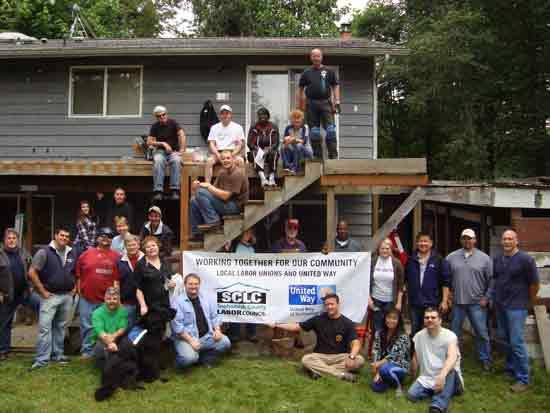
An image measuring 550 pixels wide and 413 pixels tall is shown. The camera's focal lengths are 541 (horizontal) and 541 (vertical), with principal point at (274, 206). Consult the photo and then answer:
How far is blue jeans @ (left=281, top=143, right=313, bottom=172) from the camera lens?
27.0 feet

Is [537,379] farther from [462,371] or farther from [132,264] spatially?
[132,264]

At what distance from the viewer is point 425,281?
6.76m

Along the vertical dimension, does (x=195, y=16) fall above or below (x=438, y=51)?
above

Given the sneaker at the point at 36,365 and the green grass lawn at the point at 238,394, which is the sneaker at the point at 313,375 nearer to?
the green grass lawn at the point at 238,394

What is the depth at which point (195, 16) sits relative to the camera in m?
25.2

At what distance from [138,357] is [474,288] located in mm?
4185

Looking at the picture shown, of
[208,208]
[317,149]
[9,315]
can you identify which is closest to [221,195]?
[208,208]

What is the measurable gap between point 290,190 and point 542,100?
42.4 ft

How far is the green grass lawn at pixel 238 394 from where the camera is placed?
5.82m

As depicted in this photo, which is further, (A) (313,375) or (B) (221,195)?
(B) (221,195)

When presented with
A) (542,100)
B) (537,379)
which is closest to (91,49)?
(537,379)

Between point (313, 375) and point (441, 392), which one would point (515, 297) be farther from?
point (313, 375)

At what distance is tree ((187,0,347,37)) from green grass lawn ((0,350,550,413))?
Result: 18.4 m

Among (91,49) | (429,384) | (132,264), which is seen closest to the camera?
(429,384)
